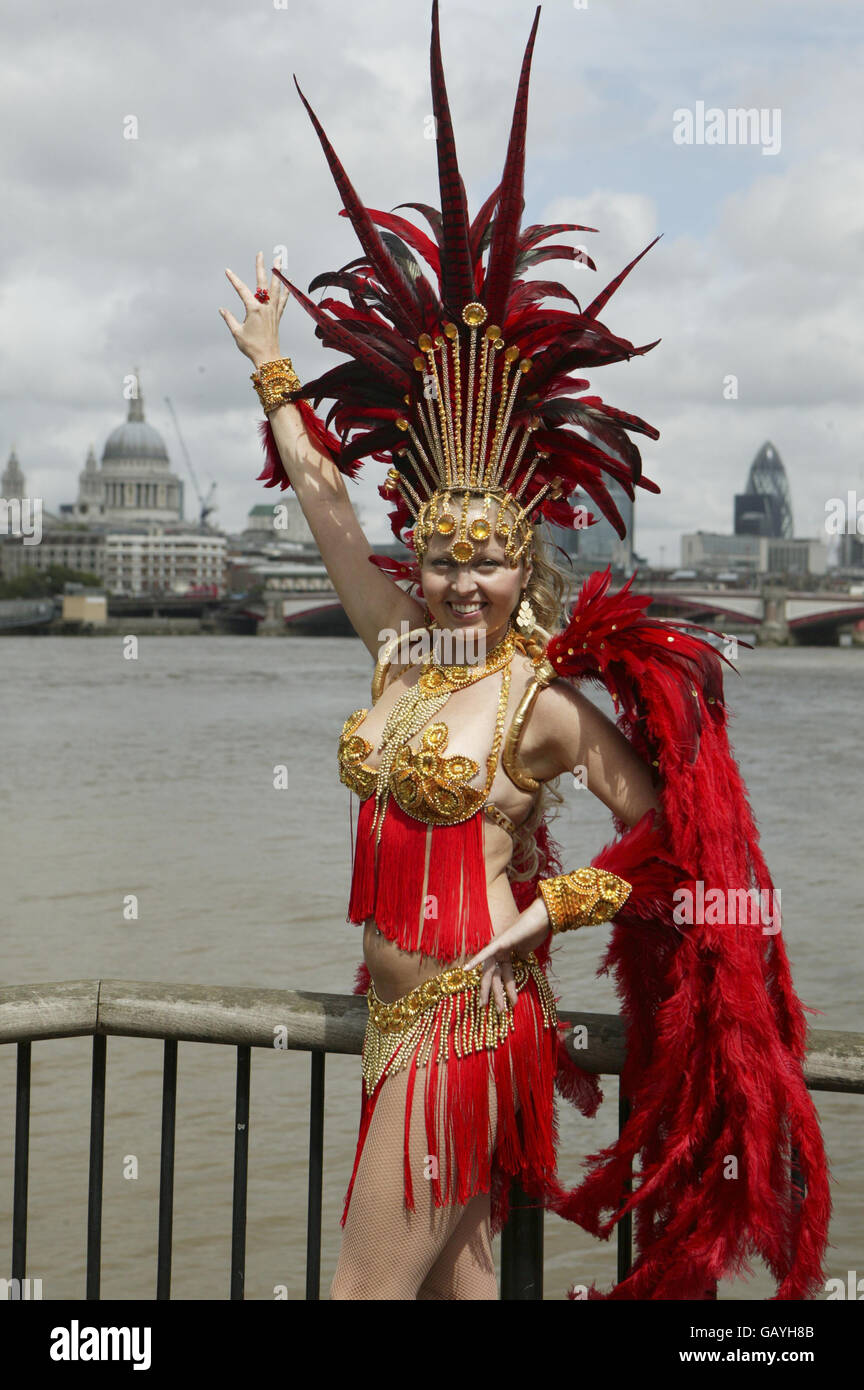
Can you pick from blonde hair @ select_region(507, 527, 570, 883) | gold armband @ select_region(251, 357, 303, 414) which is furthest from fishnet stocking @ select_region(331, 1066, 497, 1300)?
gold armband @ select_region(251, 357, 303, 414)

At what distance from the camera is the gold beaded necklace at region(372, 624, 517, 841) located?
2.94 m

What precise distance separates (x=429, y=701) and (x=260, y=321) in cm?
103

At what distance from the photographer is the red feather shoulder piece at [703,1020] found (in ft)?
9.09

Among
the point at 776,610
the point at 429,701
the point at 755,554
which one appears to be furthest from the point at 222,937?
the point at 755,554

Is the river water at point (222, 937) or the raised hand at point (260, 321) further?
the river water at point (222, 937)

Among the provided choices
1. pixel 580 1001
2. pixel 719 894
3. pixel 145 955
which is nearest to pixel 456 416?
pixel 719 894

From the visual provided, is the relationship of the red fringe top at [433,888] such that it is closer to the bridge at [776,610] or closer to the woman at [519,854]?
the woman at [519,854]

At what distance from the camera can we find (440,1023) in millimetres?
2842

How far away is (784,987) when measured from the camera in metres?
2.87

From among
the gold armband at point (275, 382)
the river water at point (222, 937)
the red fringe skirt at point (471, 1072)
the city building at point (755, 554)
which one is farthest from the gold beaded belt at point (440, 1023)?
the city building at point (755, 554)

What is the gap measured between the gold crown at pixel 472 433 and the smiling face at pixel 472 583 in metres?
0.02

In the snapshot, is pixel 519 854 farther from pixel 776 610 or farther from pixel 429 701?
pixel 776 610

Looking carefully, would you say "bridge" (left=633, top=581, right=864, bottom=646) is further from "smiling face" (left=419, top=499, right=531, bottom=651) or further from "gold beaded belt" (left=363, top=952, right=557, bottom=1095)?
"gold beaded belt" (left=363, top=952, right=557, bottom=1095)

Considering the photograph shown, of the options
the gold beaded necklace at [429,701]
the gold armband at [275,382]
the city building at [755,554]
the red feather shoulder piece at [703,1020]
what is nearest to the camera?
the red feather shoulder piece at [703,1020]
